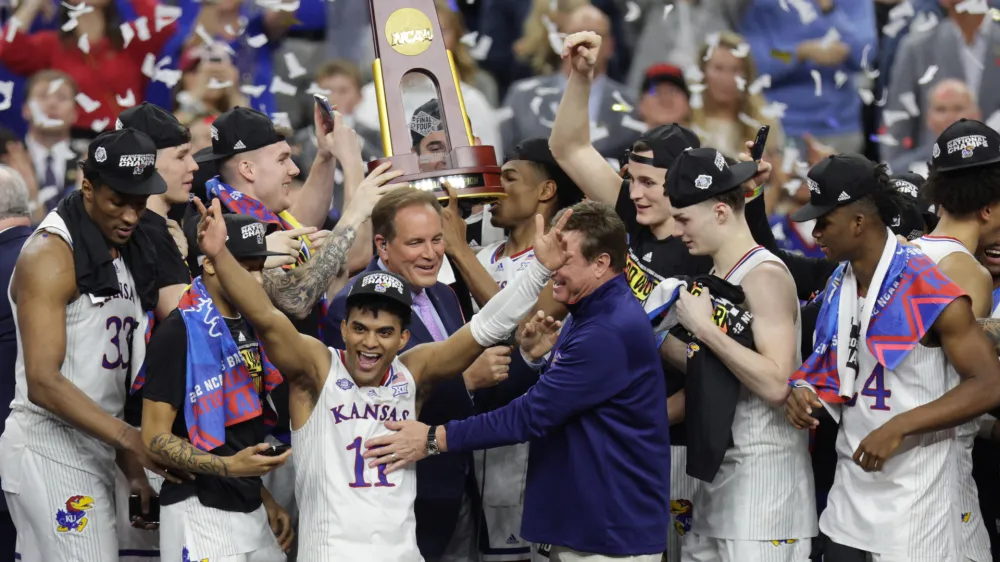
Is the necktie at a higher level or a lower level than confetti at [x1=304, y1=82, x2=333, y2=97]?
lower

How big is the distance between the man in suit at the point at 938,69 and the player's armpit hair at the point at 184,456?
5292 millimetres

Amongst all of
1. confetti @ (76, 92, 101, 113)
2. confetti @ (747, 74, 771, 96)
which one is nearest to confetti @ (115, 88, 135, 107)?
confetti @ (76, 92, 101, 113)

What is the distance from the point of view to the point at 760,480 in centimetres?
441

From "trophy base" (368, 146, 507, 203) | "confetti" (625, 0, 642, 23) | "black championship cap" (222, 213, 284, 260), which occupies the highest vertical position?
"confetti" (625, 0, 642, 23)

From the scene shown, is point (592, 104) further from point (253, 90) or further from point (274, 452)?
point (274, 452)

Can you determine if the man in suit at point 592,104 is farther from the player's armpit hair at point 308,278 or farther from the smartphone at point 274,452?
the smartphone at point 274,452

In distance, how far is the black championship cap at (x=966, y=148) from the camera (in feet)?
15.1

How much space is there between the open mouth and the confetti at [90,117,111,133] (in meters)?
4.38

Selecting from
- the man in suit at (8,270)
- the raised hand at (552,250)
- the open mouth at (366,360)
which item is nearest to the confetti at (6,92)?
the man in suit at (8,270)

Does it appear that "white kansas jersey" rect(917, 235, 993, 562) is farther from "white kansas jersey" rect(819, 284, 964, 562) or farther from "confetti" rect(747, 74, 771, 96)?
"confetti" rect(747, 74, 771, 96)

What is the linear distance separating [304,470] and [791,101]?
4.86 m

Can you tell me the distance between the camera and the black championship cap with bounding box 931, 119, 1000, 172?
4609mm

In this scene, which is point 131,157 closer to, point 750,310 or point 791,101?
point 750,310

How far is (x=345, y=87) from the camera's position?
305 inches
